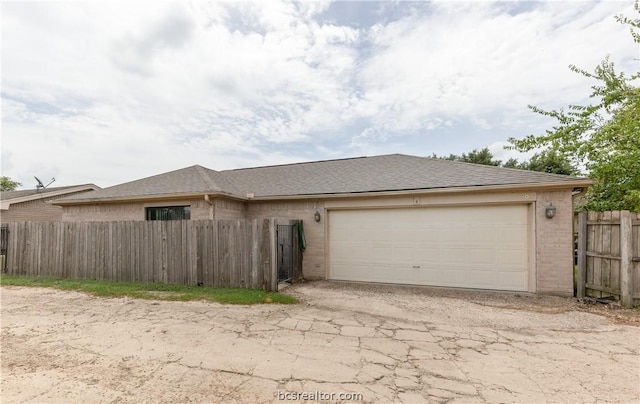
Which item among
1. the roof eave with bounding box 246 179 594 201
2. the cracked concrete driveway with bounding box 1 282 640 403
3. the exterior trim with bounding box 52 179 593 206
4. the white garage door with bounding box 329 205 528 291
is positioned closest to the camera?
the cracked concrete driveway with bounding box 1 282 640 403

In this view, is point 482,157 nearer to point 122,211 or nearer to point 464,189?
point 464,189

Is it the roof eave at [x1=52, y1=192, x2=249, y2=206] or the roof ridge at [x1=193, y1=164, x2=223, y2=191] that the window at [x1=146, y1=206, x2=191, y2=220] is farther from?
the roof ridge at [x1=193, y1=164, x2=223, y2=191]

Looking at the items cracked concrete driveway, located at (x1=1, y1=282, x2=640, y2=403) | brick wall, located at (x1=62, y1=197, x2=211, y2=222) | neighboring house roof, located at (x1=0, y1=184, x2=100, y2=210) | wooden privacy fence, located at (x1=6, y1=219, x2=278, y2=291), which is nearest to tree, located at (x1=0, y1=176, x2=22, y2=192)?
neighboring house roof, located at (x1=0, y1=184, x2=100, y2=210)

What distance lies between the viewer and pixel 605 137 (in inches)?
283

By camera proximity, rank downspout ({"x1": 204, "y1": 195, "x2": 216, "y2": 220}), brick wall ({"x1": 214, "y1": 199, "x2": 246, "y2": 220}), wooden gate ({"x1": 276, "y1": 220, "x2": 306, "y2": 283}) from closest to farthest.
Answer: wooden gate ({"x1": 276, "y1": 220, "x2": 306, "y2": 283})
downspout ({"x1": 204, "y1": 195, "x2": 216, "y2": 220})
brick wall ({"x1": 214, "y1": 199, "x2": 246, "y2": 220})

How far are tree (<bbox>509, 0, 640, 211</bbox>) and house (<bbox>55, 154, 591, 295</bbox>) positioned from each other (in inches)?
39.5

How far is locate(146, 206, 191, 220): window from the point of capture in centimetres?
891

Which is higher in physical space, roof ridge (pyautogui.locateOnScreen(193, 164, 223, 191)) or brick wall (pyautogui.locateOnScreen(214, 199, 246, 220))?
roof ridge (pyautogui.locateOnScreen(193, 164, 223, 191))

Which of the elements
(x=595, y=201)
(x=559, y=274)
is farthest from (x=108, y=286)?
(x=595, y=201)

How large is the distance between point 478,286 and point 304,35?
902 cm

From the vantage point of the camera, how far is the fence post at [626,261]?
216 inches

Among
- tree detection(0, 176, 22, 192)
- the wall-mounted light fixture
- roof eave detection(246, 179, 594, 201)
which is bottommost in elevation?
the wall-mounted light fixture

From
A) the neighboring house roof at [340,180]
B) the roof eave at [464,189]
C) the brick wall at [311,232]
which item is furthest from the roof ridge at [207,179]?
the brick wall at [311,232]

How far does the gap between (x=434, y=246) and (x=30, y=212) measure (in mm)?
20710
